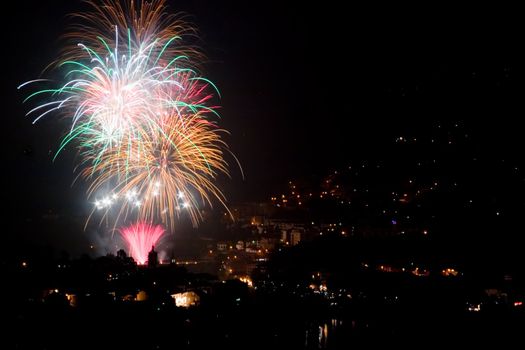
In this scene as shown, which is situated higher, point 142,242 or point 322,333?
point 142,242

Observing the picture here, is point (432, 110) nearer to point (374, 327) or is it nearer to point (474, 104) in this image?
point (474, 104)

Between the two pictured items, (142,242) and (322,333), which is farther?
(142,242)

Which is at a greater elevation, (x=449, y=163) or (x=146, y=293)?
(x=449, y=163)

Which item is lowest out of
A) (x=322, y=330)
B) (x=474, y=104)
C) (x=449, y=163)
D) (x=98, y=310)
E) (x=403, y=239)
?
(x=322, y=330)

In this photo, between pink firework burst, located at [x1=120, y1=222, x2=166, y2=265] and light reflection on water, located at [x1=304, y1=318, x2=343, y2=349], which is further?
pink firework burst, located at [x1=120, y1=222, x2=166, y2=265]

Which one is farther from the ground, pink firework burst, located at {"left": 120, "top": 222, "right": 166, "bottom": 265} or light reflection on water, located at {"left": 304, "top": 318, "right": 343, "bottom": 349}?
pink firework burst, located at {"left": 120, "top": 222, "right": 166, "bottom": 265}

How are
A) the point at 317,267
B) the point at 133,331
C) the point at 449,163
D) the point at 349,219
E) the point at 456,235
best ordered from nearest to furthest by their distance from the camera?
the point at 133,331 → the point at 456,235 → the point at 317,267 → the point at 449,163 → the point at 349,219

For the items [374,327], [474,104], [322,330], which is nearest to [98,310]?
[322,330]

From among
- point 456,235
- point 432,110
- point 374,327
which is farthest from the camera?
point 432,110

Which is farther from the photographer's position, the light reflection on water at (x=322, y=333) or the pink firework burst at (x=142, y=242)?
the pink firework burst at (x=142, y=242)

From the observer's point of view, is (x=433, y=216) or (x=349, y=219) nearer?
(x=433, y=216)

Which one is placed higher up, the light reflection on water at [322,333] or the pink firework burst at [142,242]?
the pink firework burst at [142,242]
